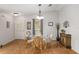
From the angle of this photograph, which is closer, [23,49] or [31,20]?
[23,49]

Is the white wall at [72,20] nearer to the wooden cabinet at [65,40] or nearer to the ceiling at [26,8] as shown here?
the wooden cabinet at [65,40]

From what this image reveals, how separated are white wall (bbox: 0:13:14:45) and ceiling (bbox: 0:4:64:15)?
169mm

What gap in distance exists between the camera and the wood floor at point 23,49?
2512 mm

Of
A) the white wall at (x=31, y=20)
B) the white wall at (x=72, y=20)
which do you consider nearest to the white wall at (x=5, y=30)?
Result: the white wall at (x=31, y=20)

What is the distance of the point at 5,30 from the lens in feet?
9.04

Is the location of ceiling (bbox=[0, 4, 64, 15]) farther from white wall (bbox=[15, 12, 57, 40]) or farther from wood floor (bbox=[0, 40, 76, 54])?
wood floor (bbox=[0, 40, 76, 54])

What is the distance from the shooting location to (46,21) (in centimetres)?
279

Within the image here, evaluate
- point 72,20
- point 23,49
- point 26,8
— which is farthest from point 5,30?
point 72,20

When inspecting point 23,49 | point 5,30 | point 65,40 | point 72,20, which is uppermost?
point 72,20

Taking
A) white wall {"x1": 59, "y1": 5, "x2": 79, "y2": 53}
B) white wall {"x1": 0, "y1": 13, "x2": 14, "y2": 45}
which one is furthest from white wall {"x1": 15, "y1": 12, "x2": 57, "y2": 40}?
white wall {"x1": 59, "y1": 5, "x2": 79, "y2": 53}

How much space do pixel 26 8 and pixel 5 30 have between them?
79cm

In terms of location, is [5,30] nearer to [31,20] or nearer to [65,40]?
[31,20]

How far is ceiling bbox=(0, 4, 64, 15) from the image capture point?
7.95 feet
